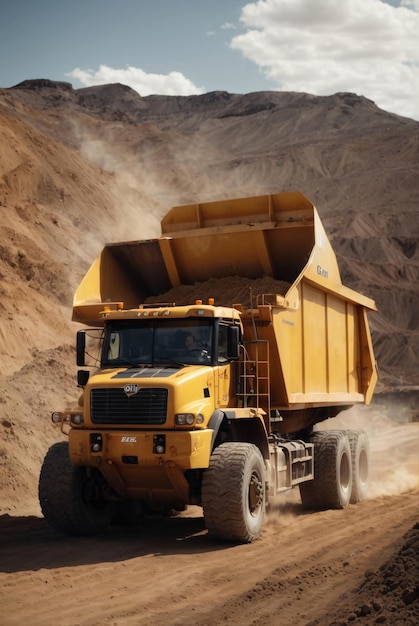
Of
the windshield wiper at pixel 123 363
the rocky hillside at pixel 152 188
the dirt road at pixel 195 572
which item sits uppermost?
the rocky hillside at pixel 152 188

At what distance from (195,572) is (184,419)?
1.86 meters

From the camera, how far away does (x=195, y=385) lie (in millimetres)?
10047

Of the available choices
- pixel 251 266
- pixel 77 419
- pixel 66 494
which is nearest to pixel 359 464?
pixel 251 266

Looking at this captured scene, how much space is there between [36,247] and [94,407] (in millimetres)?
18818

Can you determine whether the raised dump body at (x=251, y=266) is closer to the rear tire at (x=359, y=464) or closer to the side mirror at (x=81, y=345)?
the rear tire at (x=359, y=464)

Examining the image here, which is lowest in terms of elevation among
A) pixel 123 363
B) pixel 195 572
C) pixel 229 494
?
pixel 195 572

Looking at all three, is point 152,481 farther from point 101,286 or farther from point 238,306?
point 101,286

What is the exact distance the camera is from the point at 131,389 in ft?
32.7

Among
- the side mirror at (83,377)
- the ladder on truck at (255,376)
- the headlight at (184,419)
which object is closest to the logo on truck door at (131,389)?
the headlight at (184,419)

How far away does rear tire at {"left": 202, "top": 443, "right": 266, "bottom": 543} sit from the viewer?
982 centimetres

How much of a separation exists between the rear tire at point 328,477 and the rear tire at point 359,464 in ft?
1.22

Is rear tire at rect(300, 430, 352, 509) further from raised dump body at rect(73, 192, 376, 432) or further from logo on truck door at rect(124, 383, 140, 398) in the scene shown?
logo on truck door at rect(124, 383, 140, 398)

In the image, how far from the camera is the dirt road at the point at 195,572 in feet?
23.1

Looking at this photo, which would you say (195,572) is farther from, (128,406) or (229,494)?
(128,406)
